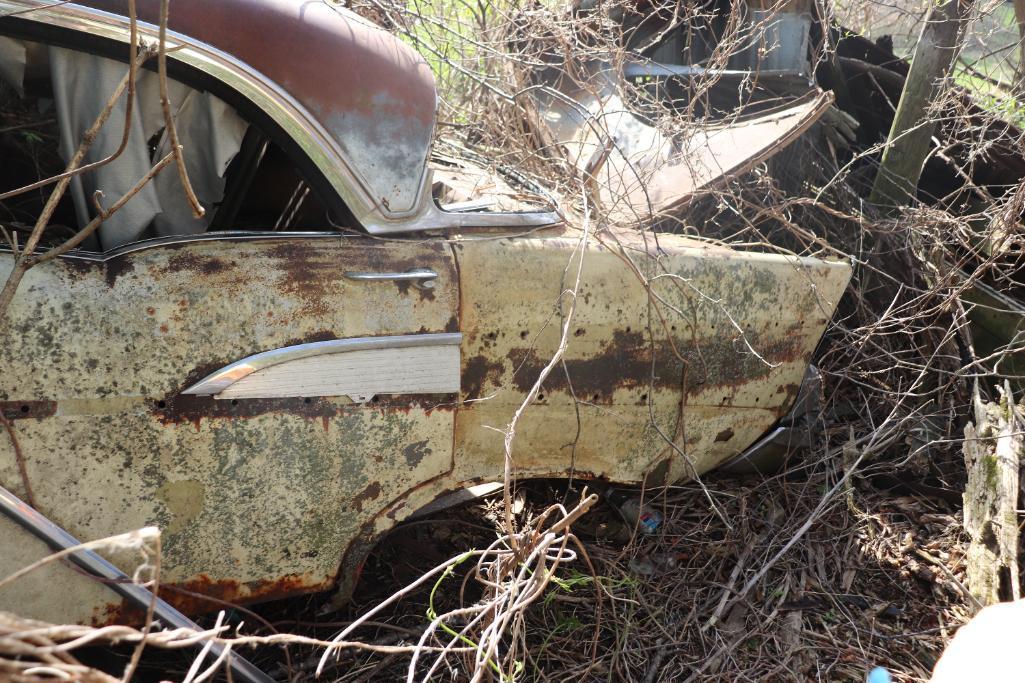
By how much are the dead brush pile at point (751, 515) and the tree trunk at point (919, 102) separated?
5.6 inches

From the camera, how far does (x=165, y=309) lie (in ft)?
6.06

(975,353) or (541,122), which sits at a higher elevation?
(541,122)

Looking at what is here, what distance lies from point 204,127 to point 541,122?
2.31 m

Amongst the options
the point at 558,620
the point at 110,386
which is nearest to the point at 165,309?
the point at 110,386

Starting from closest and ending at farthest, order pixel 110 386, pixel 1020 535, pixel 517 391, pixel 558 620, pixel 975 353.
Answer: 1. pixel 110 386
2. pixel 517 391
3. pixel 558 620
4. pixel 1020 535
5. pixel 975 353

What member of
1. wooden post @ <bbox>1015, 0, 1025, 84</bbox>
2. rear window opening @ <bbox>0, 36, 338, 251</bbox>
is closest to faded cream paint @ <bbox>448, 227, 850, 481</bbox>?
rear window opening @ <bbox>0, 36, 338, 251</bbox>

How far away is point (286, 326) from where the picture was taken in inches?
76.6

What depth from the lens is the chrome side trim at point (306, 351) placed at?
1881 millimetres

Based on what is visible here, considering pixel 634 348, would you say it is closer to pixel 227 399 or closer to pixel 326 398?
pixel 326 398

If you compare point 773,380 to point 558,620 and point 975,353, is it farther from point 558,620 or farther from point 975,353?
point 975,353

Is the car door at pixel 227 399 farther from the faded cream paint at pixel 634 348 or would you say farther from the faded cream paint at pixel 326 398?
the faded cream paint at pixel 634 348

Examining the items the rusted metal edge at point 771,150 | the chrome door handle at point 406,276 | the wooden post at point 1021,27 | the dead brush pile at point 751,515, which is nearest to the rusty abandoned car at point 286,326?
the chrome door handle at point 406,276

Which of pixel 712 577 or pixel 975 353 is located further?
pixel 975 353

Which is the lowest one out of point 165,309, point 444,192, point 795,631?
point 795,631
